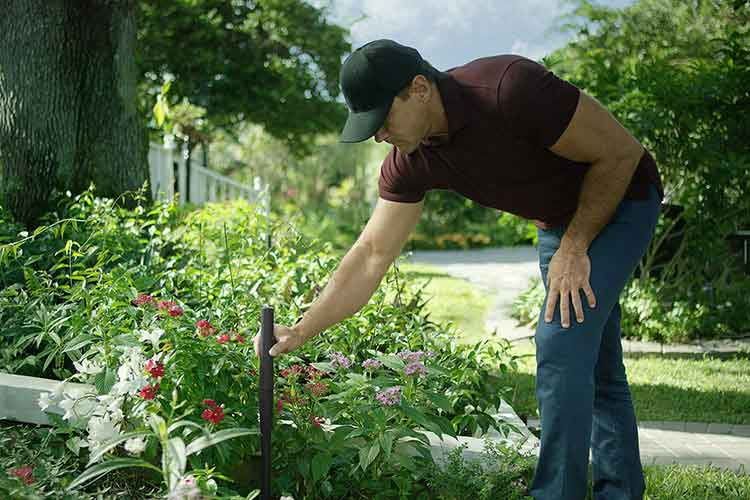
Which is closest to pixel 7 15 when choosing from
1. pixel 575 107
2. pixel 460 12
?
pixel 575 107

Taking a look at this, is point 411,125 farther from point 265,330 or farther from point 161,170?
point 161,170

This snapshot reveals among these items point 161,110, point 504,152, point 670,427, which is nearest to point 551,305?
point 504,152

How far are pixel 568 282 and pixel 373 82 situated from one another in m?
0.74

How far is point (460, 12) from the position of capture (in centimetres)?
10550

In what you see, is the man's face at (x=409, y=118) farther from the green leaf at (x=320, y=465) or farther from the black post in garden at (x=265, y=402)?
the green leaf at (x=320, y=465)

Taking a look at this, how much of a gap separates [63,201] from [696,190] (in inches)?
168

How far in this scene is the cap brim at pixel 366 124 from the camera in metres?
2.10

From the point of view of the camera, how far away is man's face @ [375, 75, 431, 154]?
7.18 feet

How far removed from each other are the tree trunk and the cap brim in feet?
10.2

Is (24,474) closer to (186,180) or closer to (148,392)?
(148,392)

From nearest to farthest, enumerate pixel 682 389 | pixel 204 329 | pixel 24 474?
pixel 24 474 < pixel 204 329 < pixel 682 389

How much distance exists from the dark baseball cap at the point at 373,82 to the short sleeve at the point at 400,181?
1.15 ft

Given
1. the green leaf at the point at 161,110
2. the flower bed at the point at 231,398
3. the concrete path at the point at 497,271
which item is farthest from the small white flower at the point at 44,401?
the green leaf at the point at 161,110

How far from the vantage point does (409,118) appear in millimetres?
2207
